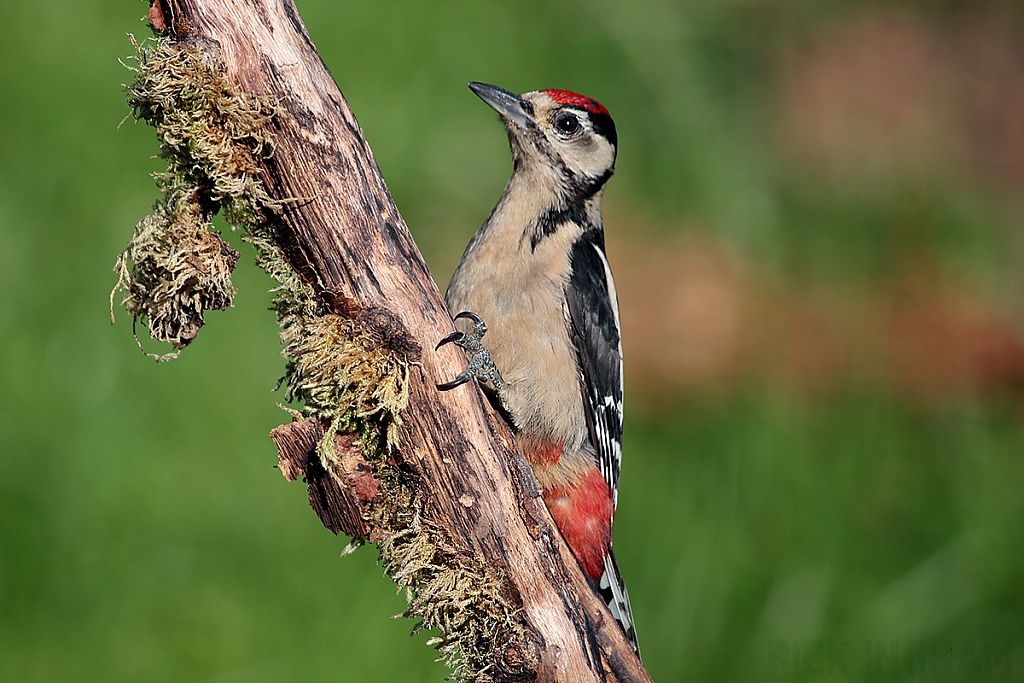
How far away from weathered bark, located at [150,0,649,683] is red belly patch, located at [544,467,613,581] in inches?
27.4

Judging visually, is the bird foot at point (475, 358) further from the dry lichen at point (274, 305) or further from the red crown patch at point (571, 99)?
the red crown patch at point (571, 99)

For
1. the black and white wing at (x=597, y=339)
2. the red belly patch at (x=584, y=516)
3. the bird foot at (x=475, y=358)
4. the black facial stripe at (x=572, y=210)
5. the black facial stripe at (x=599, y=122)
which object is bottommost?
the red belly patch at (x=584, y=516)

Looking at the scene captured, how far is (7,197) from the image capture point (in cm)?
594

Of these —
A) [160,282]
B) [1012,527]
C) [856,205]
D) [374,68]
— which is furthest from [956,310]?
[160,282]

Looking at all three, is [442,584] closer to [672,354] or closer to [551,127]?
[551,127]

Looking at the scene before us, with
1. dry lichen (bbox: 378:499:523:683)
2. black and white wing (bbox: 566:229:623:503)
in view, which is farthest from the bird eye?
dry lichen (bbox: 378:499:523:683)

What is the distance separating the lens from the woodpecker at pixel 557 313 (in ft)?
11.8

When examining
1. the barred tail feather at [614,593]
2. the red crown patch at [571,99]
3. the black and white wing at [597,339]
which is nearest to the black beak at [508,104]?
the red crown patch at [571,99]

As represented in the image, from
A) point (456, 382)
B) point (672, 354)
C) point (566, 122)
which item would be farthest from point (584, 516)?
point (672, 354)

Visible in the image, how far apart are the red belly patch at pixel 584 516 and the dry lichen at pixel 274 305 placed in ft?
2.96

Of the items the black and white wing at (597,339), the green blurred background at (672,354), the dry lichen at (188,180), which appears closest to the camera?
the dry lichen at (188,180)

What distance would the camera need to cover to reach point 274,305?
265 centimetres

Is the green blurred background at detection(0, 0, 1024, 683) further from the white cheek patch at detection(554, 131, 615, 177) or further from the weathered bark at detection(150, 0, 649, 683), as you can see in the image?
the white cheek patch at detection(554, 131, 615, 177)

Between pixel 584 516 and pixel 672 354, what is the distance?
3880 millimetres
